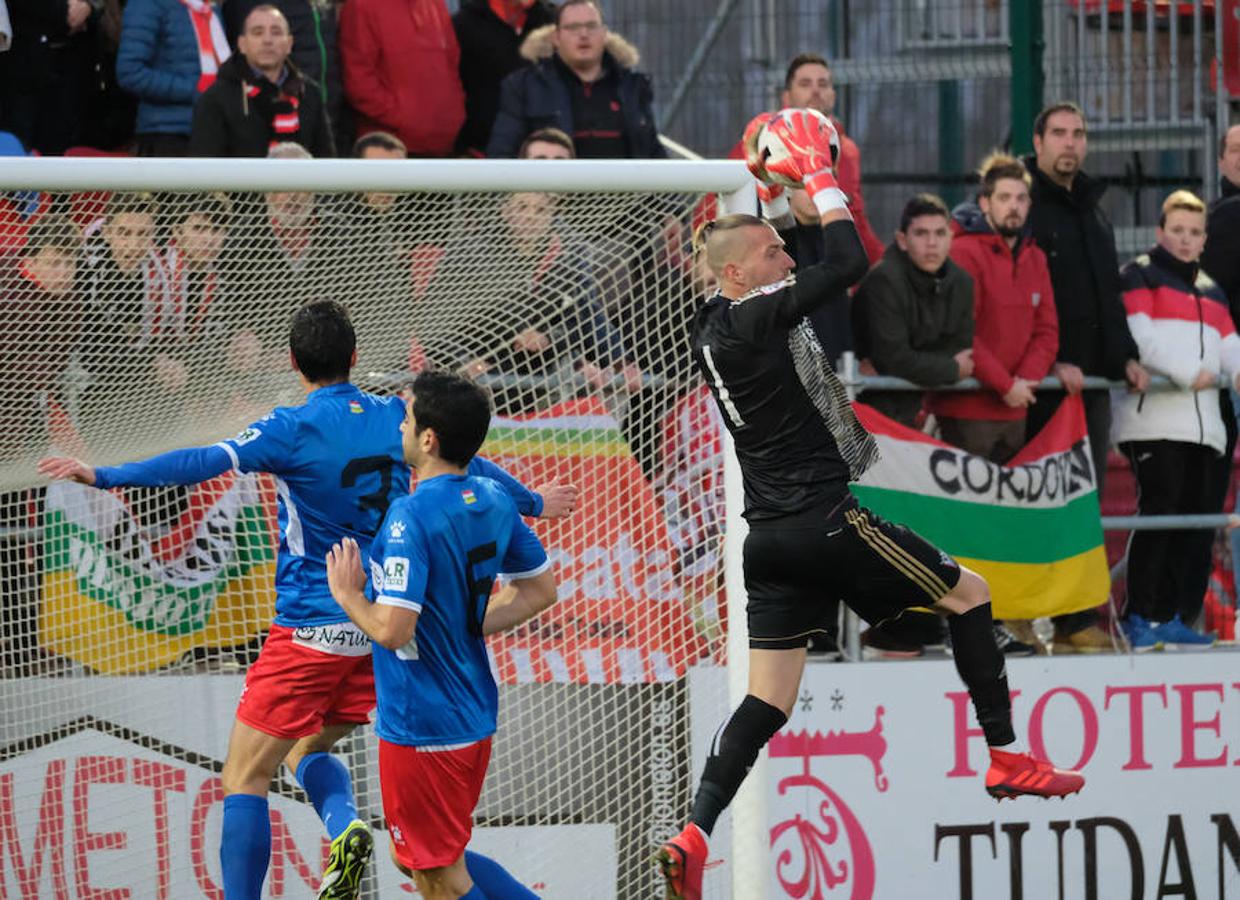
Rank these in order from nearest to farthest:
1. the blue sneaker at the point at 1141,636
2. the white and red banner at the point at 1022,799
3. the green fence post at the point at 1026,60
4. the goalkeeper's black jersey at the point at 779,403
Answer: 1. the goalkeeper's black jersey at the point at 779,403
2. the white and red banner at the point at 1022,799
3. the blue sneaker at the point at 1141,636
4. the green fence post at the point at 1026,60

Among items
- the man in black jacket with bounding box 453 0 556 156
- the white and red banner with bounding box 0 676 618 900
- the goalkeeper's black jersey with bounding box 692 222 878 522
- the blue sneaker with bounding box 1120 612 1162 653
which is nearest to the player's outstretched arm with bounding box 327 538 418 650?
the goalkeeper's black jersey with bounding box 692 222 878 522

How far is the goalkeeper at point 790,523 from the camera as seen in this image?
18.5ft

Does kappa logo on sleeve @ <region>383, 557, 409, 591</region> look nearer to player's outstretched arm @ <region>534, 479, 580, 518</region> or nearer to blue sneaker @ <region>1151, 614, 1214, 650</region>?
player's outstretched arm @ <region>534, 479, 580, 518</region>

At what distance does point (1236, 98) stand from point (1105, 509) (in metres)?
2.44

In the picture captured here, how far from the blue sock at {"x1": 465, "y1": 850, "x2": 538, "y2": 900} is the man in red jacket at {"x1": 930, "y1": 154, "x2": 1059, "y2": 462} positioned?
2954 mm

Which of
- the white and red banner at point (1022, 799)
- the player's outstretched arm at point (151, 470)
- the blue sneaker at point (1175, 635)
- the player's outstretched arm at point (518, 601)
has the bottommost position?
the white and red banner at point (1022, 799)

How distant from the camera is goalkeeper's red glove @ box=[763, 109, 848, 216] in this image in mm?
5551

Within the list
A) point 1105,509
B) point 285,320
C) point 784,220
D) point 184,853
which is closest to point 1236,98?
point 1105,509

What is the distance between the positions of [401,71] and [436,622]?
420 centimetres

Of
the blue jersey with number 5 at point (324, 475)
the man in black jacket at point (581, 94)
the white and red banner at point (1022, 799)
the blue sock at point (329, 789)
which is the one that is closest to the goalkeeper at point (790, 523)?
the blue jersey with number 5 at point (324, 475)

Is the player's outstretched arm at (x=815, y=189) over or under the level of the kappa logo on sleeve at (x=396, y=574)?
over

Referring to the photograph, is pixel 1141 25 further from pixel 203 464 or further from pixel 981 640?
pixel 203 464

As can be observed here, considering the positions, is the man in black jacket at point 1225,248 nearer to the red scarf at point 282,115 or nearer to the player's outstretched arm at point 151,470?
the red scarf at point 282,115

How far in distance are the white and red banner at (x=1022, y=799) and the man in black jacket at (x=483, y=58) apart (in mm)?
3149
